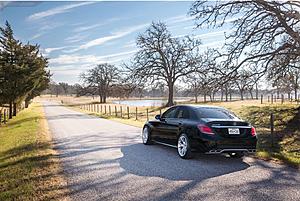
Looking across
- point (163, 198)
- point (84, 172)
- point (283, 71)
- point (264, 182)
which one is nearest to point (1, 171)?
point (84, 172)

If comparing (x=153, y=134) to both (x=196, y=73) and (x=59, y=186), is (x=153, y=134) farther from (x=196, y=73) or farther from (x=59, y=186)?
(x=196, y=73)

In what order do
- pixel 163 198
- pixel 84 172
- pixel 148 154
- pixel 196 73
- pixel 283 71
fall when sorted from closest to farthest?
1. pixel 163 198
2. pixel 84 172
3. pixel 148 154
4. pixel 283 71
5. pixel 196 73

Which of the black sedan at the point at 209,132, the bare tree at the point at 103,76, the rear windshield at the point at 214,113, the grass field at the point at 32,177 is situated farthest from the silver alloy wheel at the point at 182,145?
the bare tree at the point at 103,76

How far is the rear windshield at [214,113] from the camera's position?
8867mm

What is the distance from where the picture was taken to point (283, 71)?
18.5m

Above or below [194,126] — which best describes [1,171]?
below

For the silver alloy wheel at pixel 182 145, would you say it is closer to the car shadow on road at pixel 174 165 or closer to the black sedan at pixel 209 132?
the black sedan at pixel 209 132

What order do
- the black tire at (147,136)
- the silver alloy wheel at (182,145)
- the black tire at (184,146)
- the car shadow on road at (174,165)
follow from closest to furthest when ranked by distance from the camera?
the car shadow on road at (174,165), the black tire at (184,146), the silver alloy wheel at (182,145), the black tire at (147,136)

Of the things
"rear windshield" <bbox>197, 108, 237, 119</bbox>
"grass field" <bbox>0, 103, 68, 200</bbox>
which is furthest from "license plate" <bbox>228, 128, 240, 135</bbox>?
"grass field" <bbox>0, 103, 68, 200</bbox>

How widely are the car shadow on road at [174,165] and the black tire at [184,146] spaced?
0.47 ft

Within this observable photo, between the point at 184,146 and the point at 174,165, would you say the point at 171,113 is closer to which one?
the point at 184,146

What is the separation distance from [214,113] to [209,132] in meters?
1.12

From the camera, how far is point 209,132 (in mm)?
8109

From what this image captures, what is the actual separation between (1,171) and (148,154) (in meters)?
4.01
